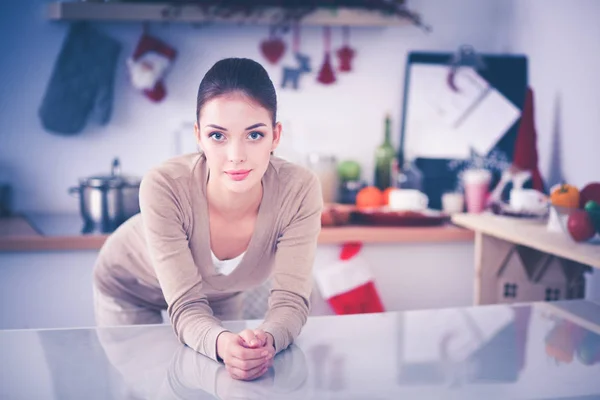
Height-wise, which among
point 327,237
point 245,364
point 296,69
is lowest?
point 327,237

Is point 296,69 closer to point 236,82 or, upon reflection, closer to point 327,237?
point 327,237

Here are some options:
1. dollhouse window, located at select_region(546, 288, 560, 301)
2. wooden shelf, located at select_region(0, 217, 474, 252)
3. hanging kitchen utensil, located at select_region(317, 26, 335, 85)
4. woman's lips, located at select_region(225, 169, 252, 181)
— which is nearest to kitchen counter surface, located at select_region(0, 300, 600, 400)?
woman's lips, located at select_region(225, 169, 252, 181)

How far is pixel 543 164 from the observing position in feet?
7.17

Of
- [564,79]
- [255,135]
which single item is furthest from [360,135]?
[255,135]

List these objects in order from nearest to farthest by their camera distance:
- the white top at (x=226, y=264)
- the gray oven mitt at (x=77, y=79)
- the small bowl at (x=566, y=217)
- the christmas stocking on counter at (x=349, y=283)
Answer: the white top at (x=226, y=264) → the small bowl at (x=566, y=217) → the christmas stocking on counter at (x=349, y=283) → the gray oven mitt at (x=77, y=79)

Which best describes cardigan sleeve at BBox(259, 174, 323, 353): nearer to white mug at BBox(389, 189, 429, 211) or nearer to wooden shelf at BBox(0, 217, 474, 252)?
wooden shelf at BBox(0, 217, 474, 252)

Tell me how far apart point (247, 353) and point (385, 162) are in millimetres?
1740

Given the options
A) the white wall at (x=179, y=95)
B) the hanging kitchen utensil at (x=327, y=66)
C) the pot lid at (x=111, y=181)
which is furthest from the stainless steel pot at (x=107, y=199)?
the hanging kitchen utensil at (x=327, y=66)

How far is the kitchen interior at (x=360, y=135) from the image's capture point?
1818mm

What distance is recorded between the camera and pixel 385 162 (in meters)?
2.41

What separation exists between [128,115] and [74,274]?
736mm

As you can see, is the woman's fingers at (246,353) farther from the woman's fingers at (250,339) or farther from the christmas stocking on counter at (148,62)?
the christmas stocking on counter at (148,62)

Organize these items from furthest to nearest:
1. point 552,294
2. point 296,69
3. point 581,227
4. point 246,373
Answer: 1. point 296,69
2. point 552,294
3. point 581,227
4. point 246,373

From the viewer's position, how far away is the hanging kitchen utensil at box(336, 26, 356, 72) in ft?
7.80
